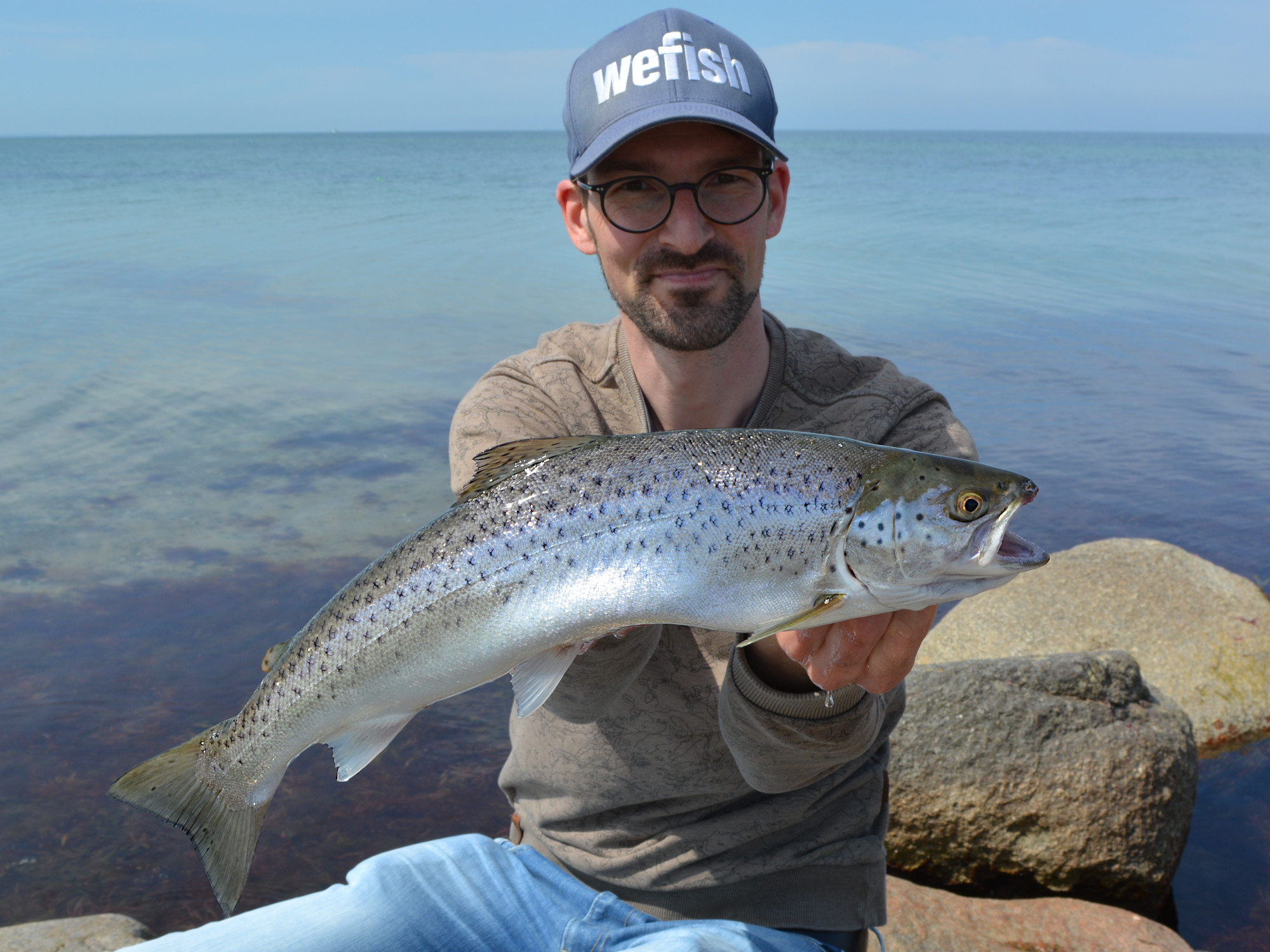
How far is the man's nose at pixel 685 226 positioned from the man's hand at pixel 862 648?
1.51 metres

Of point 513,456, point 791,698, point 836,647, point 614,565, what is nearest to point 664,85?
point 513,456

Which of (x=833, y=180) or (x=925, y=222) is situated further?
(x=833, y=180)

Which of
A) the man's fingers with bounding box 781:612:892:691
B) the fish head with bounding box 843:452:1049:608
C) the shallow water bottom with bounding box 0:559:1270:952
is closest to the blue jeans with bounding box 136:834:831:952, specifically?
the man's fingers with bounding box 781:612:892:691

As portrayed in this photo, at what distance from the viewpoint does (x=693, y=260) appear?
11.5 feet

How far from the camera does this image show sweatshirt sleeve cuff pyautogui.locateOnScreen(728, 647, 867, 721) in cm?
284

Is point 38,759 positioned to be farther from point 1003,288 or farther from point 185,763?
point 1003,288

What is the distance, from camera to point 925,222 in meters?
36.3

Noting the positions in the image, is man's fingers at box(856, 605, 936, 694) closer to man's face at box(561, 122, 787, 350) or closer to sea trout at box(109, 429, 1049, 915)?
sea trout at box(109, 429, 1049, 915)

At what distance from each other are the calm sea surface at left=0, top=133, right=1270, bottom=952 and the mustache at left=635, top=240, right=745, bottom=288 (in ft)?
13.0

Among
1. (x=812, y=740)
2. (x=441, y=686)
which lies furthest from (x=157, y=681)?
(x=812, y=740)

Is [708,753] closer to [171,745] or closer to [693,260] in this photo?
[693,260]

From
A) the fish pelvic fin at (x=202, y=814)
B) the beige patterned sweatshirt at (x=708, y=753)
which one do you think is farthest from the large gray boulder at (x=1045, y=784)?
the fish pelvic fin at (x=202, y=814)

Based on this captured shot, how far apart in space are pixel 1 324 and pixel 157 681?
13.7 m

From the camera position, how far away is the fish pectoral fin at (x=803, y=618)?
251 cm
